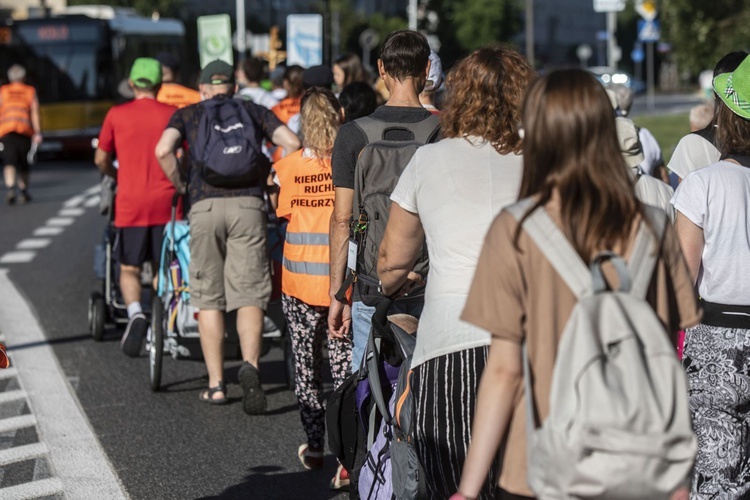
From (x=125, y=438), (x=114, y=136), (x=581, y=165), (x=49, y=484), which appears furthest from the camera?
(x=114, y=136)

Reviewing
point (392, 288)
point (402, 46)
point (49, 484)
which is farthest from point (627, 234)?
point (49, 484)

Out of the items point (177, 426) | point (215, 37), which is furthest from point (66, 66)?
point (177, 426)

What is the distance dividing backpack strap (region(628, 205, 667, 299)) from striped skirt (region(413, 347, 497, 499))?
837 mm

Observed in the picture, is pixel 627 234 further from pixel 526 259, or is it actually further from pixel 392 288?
pixel 392 288

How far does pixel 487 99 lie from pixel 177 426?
12.3ft

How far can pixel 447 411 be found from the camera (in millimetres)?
3707

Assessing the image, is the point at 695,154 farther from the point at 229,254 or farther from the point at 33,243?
the point at 33,243

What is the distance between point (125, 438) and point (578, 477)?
4.47 m

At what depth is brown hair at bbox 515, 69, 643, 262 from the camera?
112 inches

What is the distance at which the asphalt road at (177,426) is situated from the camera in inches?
234

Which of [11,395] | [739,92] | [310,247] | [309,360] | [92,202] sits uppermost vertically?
[739,92]

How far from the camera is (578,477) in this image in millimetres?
2674

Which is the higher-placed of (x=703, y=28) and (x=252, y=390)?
(x=703, y=28)

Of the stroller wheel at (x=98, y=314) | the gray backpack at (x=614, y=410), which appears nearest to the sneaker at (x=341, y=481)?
the gray backpack at (x=614, y=410)
